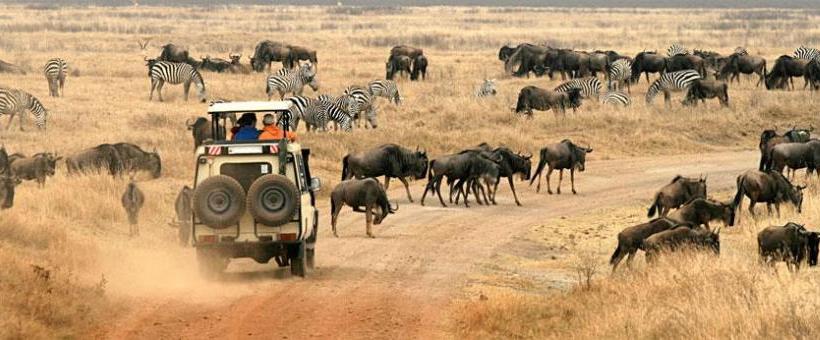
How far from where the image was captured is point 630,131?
38969 millimetres

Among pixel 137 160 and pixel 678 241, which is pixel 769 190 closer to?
pixel 678 241

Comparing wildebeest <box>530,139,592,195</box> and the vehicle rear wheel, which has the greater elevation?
the vehicle rear wheel

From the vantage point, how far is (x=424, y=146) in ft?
113

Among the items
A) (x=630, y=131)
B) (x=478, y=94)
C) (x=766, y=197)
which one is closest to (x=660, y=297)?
(x=766, y=197)

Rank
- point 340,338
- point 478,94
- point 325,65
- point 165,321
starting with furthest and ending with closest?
point 325,65 → point 478,94 → point 165,321 → point 340,338

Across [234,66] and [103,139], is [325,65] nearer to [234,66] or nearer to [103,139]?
[234,66]

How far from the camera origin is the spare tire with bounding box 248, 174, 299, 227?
53.0ft

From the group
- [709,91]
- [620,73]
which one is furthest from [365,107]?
[620,73]

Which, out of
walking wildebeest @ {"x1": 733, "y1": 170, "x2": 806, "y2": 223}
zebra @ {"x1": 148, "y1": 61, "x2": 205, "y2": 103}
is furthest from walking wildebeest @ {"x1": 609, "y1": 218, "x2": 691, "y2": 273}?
zebra @ {"x1": 148, "y1": 61, "x2": 205, "y2": 103}

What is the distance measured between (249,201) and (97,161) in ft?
36.8

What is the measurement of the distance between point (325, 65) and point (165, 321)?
160 feet

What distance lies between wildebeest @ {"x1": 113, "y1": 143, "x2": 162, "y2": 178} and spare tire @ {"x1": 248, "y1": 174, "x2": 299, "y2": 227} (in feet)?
35.8

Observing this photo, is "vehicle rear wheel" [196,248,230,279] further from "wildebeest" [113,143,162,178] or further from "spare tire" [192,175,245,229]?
"wildebeest" [113,143,162,178]

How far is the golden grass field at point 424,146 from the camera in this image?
45.0 feet
